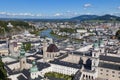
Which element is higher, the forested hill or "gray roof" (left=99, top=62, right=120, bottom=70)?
→ the forested hill

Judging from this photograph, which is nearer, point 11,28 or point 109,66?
point 109,66

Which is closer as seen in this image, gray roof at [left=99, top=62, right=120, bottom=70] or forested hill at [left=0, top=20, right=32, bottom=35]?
gray roof at [left=99, top=62, right=120, bottom=70]

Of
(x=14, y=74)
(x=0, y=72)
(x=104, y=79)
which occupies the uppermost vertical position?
(x=0, y=72)

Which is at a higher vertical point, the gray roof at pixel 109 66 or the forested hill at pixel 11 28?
the forested hill at pixel 11 28

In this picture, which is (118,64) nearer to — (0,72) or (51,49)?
(51,49)

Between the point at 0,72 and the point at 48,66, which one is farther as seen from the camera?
the point at 48,66

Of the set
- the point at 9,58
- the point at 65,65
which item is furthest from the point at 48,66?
the point at 9,58

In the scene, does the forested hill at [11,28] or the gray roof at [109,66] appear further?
the forested hill at [11,28]

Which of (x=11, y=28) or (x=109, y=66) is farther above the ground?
(x=11, y=28)

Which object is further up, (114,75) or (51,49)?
(51,49)

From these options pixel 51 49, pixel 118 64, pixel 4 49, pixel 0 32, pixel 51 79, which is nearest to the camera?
pixel 51 79

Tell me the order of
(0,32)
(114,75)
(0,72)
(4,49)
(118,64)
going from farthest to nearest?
(0,32)
(4,49)
(118,64)
(114,75)
(0,72)
